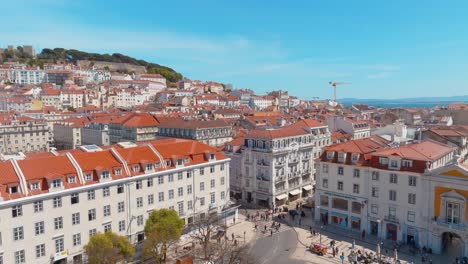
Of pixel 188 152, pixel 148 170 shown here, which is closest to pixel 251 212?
pixel 188 152

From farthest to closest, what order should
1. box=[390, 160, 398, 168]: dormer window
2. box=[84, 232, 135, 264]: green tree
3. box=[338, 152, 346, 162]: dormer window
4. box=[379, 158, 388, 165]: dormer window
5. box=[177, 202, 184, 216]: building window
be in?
1. box=[338, 152, 346, 162]: dormer window
2. box=[177, 202, 184, 216]: building window
3. box=[379, 158, 388, 165]: dormer window
4. box=[390, 160, 398, 168]: dormer window
5. box=[84, 232, 135, 264]: green tree

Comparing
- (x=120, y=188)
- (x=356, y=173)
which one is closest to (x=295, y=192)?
(x=356, y=173)

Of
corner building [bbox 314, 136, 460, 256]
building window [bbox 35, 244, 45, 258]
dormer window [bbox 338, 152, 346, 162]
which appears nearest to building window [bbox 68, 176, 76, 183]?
building window [bbox 35, 244, 45, 258]

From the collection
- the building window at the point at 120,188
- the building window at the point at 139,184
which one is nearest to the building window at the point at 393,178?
the building window at the point at 139,184

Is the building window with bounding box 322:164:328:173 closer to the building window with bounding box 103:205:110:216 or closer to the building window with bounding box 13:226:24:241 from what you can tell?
the building window with bounding box 103:205:110:216

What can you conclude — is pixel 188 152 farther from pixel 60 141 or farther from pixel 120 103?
pixel 120 103

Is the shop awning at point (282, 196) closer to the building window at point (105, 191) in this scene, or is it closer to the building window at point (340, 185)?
the building window at point (340, 185)

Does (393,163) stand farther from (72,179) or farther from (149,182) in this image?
(72,179)
